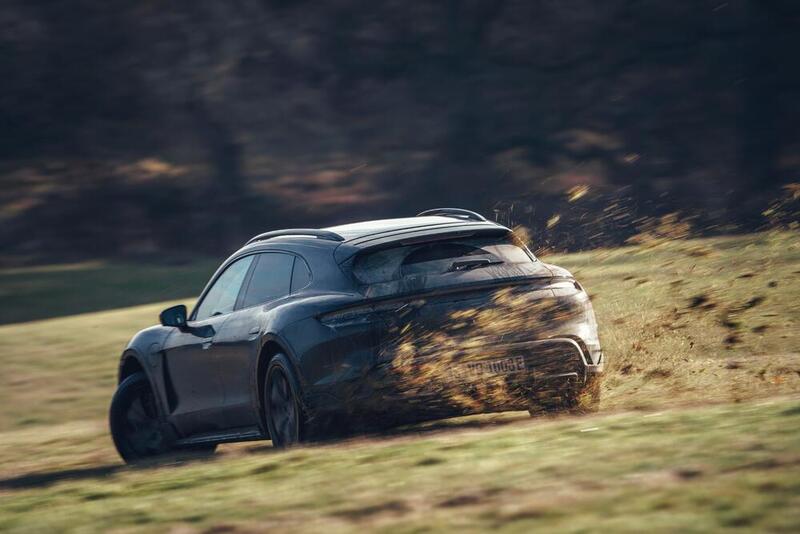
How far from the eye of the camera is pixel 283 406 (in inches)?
323

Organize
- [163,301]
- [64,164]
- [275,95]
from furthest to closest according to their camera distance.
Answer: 1. [275,95]
2. [64,164]
3. [163,301]

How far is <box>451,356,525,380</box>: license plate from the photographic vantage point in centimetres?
790

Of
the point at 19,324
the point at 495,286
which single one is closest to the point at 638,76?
the point at 19,324

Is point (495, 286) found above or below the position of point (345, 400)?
above

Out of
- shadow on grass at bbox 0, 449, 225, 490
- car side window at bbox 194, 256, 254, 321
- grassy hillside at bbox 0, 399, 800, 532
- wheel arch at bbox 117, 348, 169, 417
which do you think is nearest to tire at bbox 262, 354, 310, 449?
grassy hillside at bbox 0, 399, 800, 532

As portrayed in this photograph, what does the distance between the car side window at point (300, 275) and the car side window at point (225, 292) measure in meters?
0.76

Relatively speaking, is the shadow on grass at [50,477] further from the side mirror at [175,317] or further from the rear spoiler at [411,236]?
the rear spoiler at [411,236]

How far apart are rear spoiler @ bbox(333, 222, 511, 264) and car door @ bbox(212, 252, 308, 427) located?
41 cm

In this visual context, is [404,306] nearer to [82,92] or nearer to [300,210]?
[300,210]

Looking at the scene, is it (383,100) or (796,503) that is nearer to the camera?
(796,503)

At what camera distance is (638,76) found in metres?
39.6

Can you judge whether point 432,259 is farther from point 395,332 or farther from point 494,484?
point 494,484

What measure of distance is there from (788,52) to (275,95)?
1503cm

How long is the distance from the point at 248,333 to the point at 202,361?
2.94 feet
